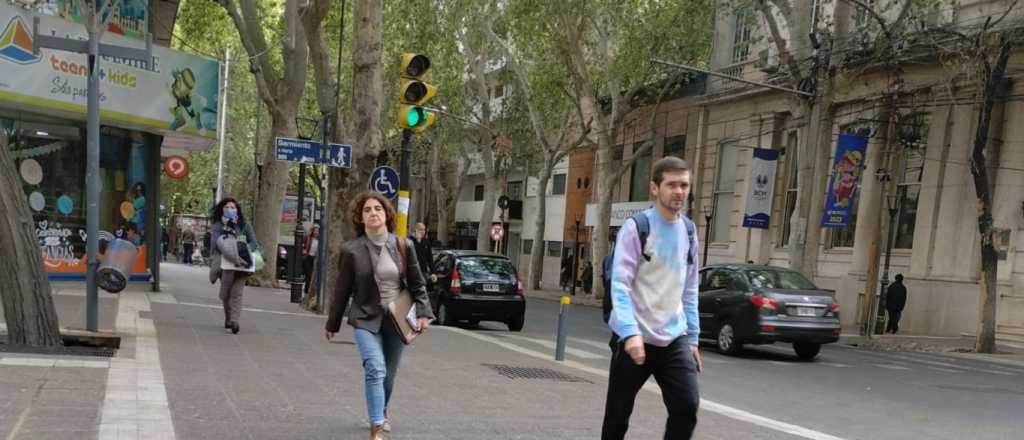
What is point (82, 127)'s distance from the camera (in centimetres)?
1581

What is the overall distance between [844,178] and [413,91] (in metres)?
14.0

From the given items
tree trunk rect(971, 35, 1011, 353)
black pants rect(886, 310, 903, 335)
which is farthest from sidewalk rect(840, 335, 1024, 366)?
black pants rect(886, 310, 903, 335)

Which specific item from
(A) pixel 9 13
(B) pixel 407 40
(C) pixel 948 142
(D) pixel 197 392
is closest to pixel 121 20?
(A) pixel 9 13

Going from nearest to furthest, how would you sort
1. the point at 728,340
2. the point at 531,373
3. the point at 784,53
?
the point at 531,373 < the point at 728,340 < the point at 784,53

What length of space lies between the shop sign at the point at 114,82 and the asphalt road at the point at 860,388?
6897 mm

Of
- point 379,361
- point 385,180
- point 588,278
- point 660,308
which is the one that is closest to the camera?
point 660,308

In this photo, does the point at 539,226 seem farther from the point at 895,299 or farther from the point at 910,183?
the point at 895,299

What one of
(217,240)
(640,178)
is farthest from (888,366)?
(640,178)

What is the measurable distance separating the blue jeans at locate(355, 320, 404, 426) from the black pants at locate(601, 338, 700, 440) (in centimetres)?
152

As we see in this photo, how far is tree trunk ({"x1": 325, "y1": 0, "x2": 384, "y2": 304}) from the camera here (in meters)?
13.6

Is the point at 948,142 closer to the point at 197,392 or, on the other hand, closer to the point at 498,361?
the point at 498,361

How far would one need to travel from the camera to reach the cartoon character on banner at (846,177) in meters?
20.4

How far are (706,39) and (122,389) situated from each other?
1016 inches

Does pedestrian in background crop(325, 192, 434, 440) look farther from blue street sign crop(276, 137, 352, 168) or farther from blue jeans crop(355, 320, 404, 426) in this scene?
blue street sign crop(276, 137, 352, 168)
